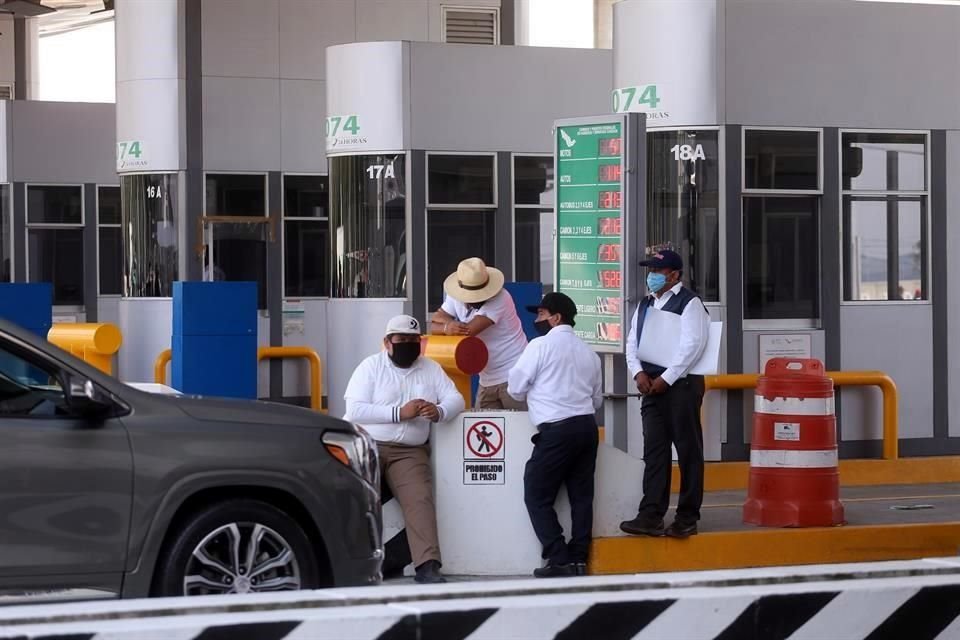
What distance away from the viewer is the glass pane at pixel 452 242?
17.5 metres

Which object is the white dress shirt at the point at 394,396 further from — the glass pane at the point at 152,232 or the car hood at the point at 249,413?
the glass pane at the point at 152,232

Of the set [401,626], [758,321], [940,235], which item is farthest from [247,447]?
[940,235]

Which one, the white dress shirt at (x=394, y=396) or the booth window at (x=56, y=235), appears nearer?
the white dress shirt at (x=394, y=396)

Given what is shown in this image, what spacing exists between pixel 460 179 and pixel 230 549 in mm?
10641

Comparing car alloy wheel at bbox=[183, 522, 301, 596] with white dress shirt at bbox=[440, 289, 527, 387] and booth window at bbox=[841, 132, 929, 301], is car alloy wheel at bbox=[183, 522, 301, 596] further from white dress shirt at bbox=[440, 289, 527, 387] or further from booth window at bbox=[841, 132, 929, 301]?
booth window at bbox=[841, 132, 929, 301]

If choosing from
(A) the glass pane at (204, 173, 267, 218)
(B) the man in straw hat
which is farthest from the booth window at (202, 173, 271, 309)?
(B) the man in straw hat

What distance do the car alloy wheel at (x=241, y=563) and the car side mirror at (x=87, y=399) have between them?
0.73 m

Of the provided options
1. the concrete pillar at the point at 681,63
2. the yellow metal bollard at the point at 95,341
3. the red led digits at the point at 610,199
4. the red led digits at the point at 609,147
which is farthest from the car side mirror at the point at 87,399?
the yellow metal bollard at the point at 95,341

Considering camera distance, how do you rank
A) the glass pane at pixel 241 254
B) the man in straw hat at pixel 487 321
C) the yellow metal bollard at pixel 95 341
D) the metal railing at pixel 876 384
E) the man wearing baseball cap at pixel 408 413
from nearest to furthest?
1. the man wearing baseball cap at pixel 408 413
2. the man in straw hat at pixel 487 321
3. the metal railing at pixel 876 384
4. the yellow metal bollard at pixel 95 341
5. the glass pane at pixel 241 254

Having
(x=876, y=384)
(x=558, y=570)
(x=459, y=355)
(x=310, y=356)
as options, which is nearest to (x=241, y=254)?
(x=310, y=356)

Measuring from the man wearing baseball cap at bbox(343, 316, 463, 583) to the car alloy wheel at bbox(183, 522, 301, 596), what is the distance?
2224 millimetres

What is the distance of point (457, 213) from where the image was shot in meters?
17.8

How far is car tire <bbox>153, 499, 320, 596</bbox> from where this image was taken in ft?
24.2

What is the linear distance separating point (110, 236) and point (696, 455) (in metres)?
18.1
